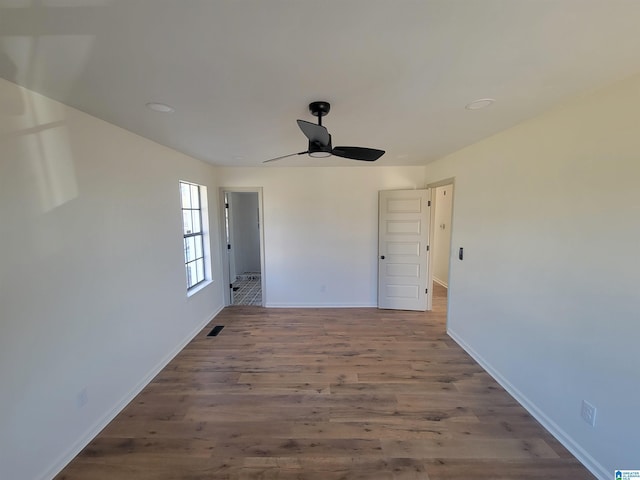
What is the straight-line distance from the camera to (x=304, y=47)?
4.06ft

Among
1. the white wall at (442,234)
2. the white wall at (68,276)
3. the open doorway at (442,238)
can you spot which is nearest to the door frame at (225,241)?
the white wall at (68,276)

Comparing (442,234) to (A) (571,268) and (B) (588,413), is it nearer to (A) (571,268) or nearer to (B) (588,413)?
(A) (571,268)

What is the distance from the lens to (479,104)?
190 cm

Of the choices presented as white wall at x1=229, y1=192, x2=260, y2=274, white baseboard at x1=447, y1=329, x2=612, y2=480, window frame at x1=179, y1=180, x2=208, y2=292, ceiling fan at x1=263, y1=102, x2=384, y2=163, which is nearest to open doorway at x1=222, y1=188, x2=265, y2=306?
white wall at x1=229, y1=192, x2=260, y2=274

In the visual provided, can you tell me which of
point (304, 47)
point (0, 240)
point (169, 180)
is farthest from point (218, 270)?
point (304, 47)

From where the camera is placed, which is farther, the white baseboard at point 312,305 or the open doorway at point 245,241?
the open doorway at point 245,241

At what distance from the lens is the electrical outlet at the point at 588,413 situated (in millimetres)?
1743

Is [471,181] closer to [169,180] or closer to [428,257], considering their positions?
[428,257]

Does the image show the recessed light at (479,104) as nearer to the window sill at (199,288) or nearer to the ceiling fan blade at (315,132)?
the ceiling fan blade at (315,132)

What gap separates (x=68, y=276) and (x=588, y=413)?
12.1 feet

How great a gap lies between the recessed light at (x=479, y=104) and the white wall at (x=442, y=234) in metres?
4.19

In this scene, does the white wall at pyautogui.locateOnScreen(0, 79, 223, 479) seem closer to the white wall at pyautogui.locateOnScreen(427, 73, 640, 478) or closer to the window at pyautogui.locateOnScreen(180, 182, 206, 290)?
the window at pyautogui.locateOnScreen(180, 182, 206, 290)

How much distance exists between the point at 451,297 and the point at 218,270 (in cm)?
369

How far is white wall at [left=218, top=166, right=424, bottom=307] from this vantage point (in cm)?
451
